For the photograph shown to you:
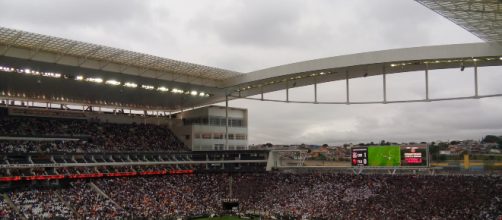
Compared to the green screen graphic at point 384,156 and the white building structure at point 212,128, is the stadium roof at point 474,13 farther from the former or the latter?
the white building structure at point 212,128

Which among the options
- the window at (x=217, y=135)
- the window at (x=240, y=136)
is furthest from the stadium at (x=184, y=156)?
the window at (x=240, y=136)

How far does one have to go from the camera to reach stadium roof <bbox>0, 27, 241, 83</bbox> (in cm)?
3934

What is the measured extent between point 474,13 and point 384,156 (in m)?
24.8

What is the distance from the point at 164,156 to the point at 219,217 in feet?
45.5

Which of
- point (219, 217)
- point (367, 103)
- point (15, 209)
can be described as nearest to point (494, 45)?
point (367, 103)

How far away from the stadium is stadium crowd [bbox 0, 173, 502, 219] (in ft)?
0.47

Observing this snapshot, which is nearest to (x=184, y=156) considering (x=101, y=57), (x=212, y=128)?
(x=212, y=128)

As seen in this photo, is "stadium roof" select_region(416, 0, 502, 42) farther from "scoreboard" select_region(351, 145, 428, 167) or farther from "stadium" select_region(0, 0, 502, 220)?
"scoreboard" select_region(351, 145, 428, 167)

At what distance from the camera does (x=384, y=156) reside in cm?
4919

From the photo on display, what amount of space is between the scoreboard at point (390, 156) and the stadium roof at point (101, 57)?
1681 cm

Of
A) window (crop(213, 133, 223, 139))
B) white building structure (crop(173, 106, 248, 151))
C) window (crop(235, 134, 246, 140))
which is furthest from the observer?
window (crop(235, 134, 246, 140))

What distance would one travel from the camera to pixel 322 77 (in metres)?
54.0

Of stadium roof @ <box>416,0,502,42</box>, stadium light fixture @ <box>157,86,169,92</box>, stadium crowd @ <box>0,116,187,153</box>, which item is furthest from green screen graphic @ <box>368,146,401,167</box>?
stadium crowd @ <box>0,116,187,153</box>

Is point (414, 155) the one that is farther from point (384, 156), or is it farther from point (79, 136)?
point (79, 136)
